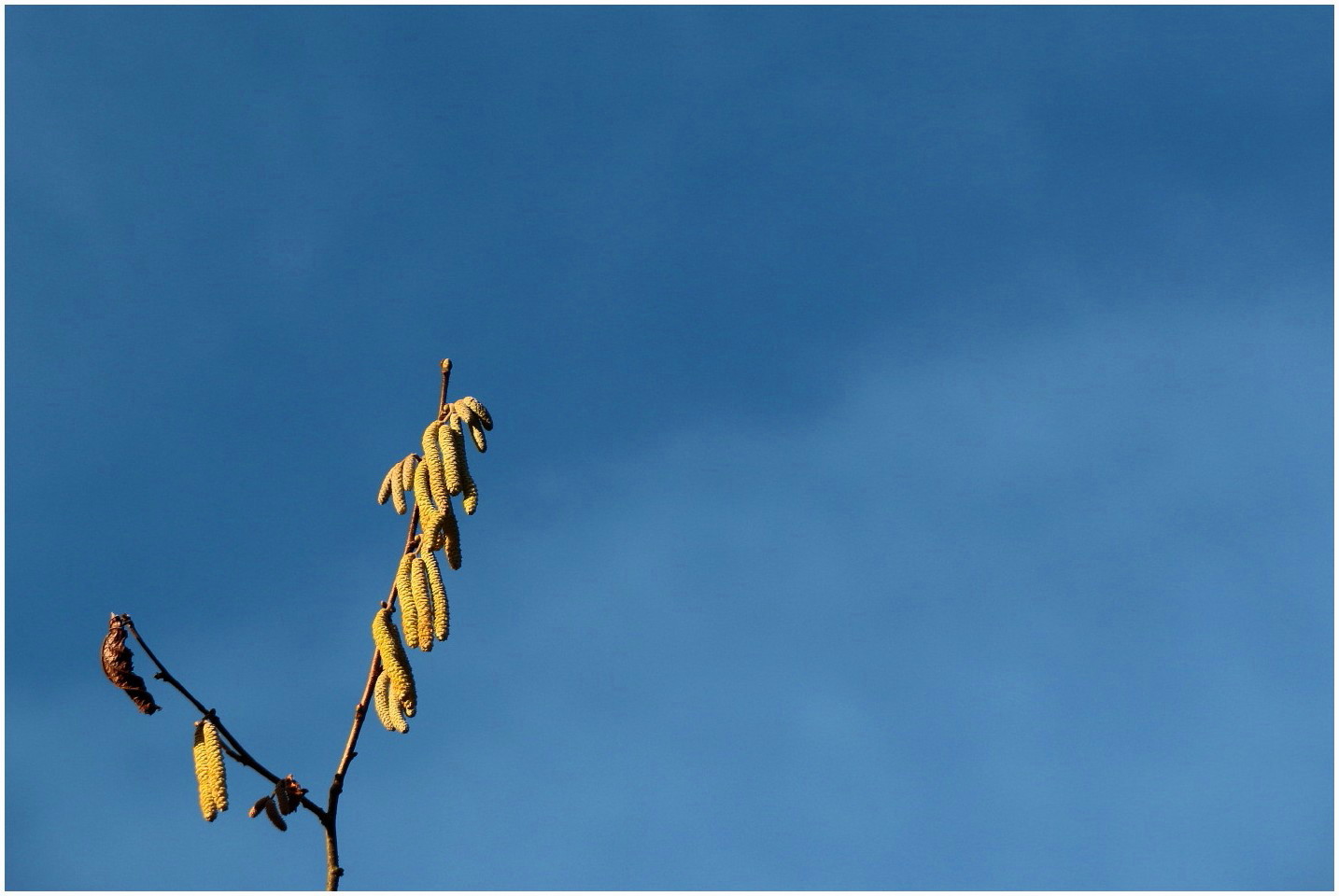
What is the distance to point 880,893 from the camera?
669 centimetres

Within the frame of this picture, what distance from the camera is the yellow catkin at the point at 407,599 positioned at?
4.88 metres

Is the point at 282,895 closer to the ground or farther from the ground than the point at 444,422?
closer to the ground

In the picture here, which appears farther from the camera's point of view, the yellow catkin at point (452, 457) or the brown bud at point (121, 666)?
the yellow catkin at point (452, 457)

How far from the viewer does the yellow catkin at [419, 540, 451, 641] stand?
4.82 metres

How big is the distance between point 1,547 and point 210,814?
259 cm

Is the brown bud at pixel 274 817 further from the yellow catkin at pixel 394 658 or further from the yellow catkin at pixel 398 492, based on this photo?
the yellow catkin at pixel 398 492

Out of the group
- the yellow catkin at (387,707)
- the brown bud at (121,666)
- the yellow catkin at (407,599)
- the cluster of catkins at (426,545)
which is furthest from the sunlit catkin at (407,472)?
the brown bud at (121,666)

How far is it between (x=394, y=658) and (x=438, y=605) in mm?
Result: 260

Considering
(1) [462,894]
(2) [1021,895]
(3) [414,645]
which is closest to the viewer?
(3) [414,645]

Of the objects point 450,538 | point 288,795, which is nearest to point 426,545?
point 450,538

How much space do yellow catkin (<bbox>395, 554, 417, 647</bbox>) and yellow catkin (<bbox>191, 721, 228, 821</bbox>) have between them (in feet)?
2.46

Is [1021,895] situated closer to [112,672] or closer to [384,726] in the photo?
[384,726]

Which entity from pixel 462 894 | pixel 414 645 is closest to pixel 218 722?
pixel 414 645

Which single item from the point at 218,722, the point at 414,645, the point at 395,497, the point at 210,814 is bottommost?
the point at 210,814
